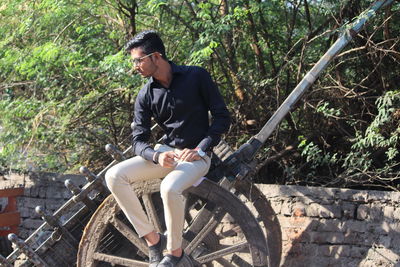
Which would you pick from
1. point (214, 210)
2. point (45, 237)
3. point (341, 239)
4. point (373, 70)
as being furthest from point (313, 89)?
point (45, 237)

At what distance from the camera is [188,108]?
5.04 m

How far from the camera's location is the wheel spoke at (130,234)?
17.4ft

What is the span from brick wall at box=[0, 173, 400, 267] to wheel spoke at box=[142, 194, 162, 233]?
1173 millimetres

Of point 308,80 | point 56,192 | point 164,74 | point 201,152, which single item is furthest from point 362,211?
point 56,192

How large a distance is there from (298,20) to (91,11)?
2.15 m

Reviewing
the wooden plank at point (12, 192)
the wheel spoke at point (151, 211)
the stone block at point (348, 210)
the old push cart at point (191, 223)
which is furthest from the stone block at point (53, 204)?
the stone block at point (348, 210)

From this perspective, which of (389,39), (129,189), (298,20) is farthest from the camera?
(298,20)

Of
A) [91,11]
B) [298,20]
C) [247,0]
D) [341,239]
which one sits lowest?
Result: [341,239]

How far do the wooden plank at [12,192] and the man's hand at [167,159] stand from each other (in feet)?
9.43

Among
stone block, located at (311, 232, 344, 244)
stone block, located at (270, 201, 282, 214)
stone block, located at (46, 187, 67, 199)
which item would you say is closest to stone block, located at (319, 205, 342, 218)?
stone block, located at (311, 232, 344, 244)

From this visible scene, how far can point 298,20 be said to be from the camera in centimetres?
735

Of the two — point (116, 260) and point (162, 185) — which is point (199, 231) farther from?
point (116, 260)

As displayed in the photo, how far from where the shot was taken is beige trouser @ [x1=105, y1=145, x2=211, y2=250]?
4887mm

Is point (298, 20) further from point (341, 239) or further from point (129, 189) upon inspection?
point (129, 189)
